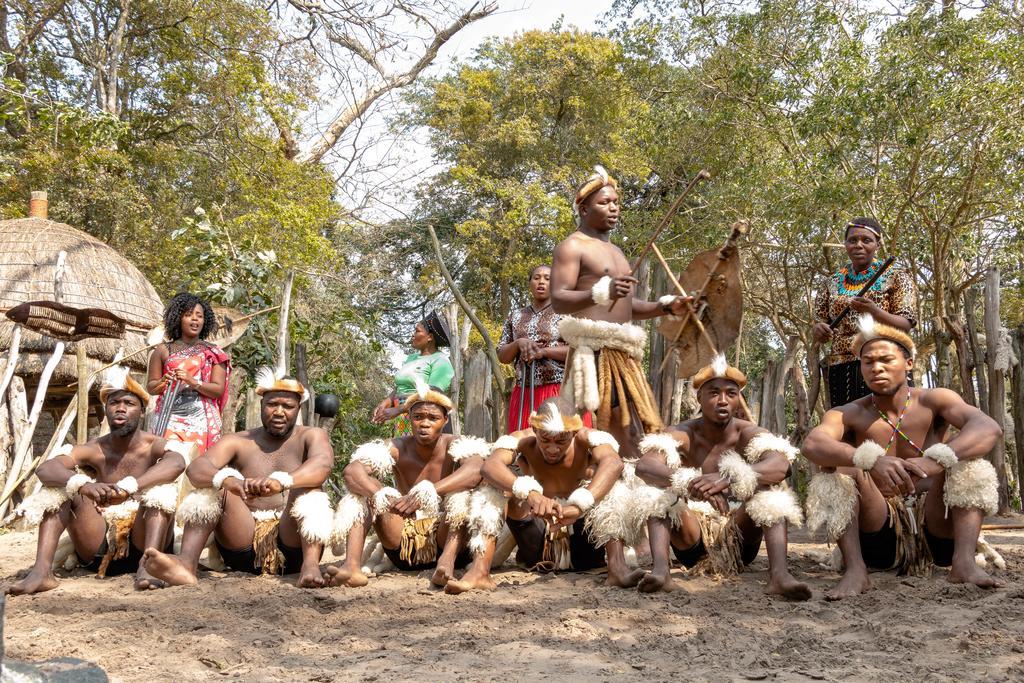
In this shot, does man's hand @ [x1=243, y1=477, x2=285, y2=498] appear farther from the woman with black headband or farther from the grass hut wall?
the grass hut wall

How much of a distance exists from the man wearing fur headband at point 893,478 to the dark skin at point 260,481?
2.46 m

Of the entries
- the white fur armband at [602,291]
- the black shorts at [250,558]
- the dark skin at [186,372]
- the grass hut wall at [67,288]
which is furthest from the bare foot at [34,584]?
the grass hut wall at [67,288]

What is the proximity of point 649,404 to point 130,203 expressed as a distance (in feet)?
35.7

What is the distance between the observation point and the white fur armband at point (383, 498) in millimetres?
4984

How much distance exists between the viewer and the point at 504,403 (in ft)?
25.1

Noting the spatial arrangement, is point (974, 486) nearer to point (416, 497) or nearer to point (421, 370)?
point (416, 497)

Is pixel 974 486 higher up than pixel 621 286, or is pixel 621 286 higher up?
pixel 621 286

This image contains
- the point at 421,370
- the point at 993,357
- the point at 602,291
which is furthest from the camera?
the point at 993,357

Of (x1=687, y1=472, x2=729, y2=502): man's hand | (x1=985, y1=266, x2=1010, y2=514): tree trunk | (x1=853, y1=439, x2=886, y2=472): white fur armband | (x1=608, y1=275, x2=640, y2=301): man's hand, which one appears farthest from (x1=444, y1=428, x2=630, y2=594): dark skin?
(x1=985, y1=266, x2=1010, y2=514): tree trunk

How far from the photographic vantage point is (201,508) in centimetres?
499

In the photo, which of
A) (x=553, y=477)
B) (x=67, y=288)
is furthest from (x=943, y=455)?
(x=67, y=288)

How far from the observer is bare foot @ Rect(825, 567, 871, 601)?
4227mm

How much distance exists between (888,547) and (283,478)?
9.63 feet

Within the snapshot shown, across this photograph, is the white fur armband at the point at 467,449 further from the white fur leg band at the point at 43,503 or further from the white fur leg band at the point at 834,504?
the white fur leg band at the point at 43,503
